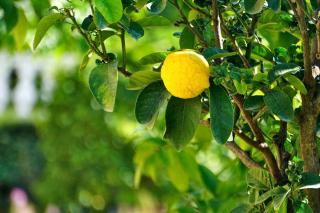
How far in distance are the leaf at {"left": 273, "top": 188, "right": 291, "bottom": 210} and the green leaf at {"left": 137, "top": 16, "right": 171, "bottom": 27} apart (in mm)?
322

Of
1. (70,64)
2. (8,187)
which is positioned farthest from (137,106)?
(8,187)

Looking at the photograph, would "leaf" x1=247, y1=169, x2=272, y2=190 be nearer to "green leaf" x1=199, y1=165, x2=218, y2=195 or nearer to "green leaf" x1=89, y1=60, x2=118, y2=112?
"green leaf" x1=89, y1=60, x2=118, y2=112

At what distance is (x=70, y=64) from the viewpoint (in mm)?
6055

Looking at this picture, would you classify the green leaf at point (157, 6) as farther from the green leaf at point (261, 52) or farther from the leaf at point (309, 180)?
the leaf at point (309, 180)

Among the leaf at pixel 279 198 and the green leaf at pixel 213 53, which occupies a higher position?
the green leaf at pixel 213 53

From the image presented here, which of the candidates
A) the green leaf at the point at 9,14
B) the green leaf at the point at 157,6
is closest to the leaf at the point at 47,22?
the green leaf at the point at 157,6

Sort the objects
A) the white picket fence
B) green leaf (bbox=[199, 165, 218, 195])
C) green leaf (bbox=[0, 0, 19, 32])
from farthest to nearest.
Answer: the white picket fence
green leaf (bbox=[199, 165, 218, 195])
green leaf (bbox=[0, 0, 19, 32])

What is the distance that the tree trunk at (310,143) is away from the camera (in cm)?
102

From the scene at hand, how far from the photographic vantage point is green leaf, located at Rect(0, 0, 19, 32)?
1638 mm

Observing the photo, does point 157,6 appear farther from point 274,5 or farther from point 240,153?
point 240,153

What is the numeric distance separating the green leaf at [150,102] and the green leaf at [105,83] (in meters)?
0.04

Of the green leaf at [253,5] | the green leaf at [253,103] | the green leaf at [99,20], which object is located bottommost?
the green leaf at [253,103]

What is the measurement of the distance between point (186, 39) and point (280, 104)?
226 millimetres

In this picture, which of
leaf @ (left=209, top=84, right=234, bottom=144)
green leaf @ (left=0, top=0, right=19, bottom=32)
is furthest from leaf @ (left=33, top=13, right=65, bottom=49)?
green leaf @ (left=0, top=0, right=19, bottom=32)
